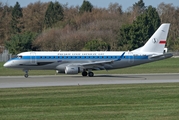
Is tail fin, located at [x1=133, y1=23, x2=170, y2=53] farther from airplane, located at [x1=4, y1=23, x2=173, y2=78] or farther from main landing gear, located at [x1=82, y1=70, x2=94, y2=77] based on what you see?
main landing gear, located at [x1=82, y1=70, x2=94, y2=77]

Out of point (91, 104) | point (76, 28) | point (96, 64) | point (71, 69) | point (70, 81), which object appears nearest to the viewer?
point (91, 104)

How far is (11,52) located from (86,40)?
1384 centimetres

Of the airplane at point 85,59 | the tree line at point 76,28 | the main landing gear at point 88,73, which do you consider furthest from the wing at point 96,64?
the tree line at point 76,28

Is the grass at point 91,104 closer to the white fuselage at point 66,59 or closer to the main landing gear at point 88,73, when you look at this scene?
→ the white fuselage at point 66,59

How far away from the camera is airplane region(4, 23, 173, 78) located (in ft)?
145

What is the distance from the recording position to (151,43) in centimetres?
4719

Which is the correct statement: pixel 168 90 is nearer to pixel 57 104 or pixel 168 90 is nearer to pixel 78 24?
pixel 57 104

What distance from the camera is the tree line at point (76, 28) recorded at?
92.1 meters

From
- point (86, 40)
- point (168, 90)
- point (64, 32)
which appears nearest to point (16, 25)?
point (64, 32)

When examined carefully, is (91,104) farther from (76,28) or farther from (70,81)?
(76,28)

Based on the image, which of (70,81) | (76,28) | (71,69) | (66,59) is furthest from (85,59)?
(76,28)

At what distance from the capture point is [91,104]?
22031 millimetres

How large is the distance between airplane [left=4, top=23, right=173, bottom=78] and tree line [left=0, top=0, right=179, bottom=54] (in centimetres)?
3596

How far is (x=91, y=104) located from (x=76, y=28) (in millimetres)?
88696
